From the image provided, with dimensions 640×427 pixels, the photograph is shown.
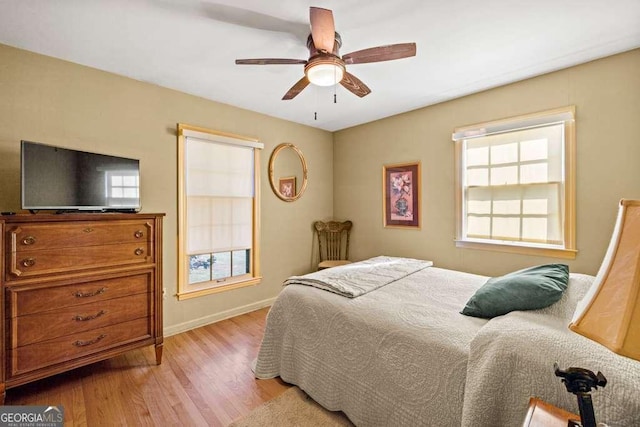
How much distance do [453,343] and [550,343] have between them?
39cm

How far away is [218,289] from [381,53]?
2.93 meters

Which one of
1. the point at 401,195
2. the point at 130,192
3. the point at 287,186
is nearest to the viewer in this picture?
the point at 130,192

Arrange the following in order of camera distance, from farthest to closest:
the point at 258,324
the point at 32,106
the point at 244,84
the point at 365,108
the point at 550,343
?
the point at 365,108, the point at 258,324, the point at 244,84, the point at 32,106, the point at 550,343

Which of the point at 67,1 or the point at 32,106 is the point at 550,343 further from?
the point at 32,106

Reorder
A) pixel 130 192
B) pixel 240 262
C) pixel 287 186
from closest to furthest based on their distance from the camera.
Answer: pixel 130 192 → pixel 240 262 → pixel 287 186

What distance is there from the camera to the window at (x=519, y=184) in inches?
99.7

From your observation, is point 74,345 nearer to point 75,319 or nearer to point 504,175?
point 75,319

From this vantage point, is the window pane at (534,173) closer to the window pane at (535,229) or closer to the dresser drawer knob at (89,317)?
the window pane at (535,229)

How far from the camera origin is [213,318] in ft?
10.5

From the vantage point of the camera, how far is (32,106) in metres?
2.20

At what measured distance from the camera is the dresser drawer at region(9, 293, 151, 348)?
5.66 ft

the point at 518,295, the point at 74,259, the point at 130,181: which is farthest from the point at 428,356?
the point at 130,181

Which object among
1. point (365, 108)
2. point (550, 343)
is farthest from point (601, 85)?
point (550, 343)

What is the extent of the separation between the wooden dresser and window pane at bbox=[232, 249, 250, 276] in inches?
47.2
